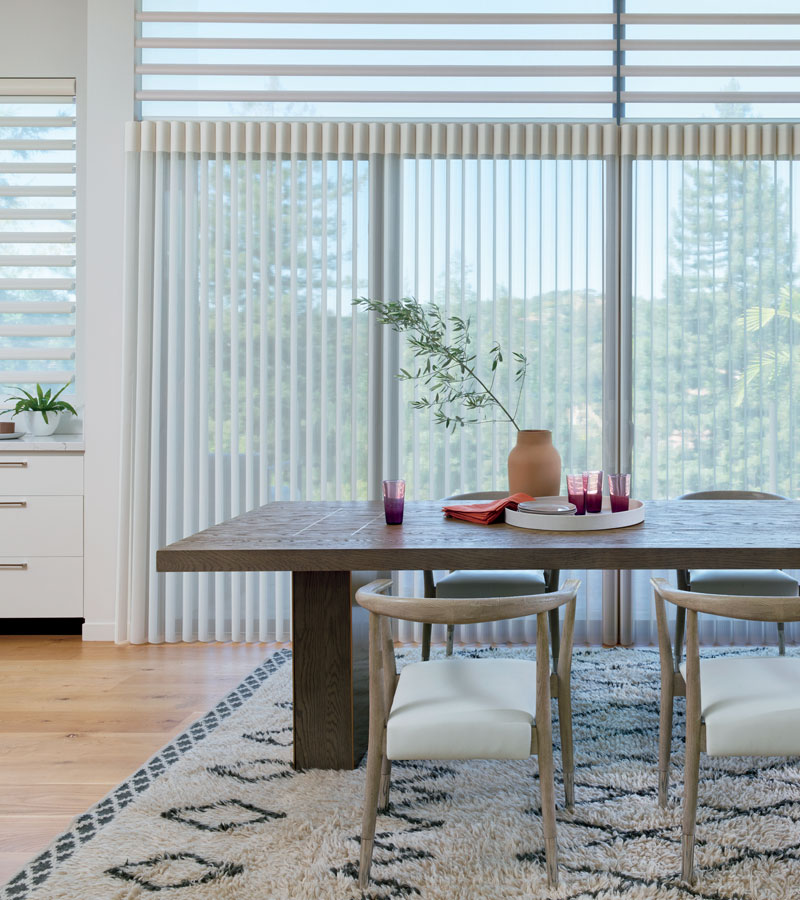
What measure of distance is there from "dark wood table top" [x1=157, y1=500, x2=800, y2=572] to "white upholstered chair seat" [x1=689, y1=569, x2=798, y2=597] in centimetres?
44

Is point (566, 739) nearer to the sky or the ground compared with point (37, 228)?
nearer to the ground

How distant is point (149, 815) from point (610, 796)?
3.93ft

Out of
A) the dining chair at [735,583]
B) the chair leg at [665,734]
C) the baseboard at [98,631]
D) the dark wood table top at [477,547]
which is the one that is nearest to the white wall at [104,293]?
the baseboard at [98,631]

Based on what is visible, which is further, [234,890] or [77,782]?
[77,782]

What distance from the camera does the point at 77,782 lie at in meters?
2.13

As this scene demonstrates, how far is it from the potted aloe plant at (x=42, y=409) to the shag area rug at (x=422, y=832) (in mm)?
2178

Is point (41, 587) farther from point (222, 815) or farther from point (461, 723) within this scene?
point (461, 723)

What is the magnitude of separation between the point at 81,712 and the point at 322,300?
2065mm

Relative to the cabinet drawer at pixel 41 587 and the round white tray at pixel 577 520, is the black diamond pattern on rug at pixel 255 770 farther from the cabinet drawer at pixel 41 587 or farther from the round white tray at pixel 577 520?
the cabinet drawer at pixel 41 587

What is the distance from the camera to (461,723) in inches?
59.0

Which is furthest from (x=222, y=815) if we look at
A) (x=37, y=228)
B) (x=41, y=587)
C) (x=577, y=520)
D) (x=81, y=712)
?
(x=37, y=228)

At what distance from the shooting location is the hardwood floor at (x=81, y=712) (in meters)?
1.99

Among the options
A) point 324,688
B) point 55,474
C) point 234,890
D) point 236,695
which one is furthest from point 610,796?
point 55,474

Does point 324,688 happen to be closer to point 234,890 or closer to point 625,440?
point 234,890
